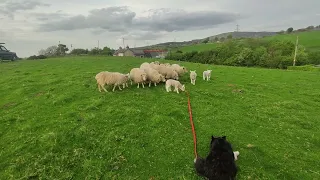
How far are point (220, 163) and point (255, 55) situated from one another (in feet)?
199

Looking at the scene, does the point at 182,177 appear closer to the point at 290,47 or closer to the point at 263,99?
the point at 263,99

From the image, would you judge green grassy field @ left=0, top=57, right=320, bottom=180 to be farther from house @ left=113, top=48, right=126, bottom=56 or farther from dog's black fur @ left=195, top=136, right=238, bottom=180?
house @ left=113, top=48, right=126, bottom=56

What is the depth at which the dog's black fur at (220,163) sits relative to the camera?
7.19m

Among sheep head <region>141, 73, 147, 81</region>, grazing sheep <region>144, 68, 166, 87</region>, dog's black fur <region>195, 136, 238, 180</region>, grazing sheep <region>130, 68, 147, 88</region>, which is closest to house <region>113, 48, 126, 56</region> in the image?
grazing sheep <region>144, 68, 166, 87</region>

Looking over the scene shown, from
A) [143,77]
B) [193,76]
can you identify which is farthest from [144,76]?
[193,76]

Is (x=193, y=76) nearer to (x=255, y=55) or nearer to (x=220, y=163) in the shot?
(x=220, y=163)

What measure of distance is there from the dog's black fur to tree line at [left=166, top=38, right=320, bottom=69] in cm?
5579

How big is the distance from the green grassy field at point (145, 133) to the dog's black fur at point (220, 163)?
33.0 inches

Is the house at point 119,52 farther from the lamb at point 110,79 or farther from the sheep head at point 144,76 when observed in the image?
the lamb at point 110,79

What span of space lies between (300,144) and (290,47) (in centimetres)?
6894

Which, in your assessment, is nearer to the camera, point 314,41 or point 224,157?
point 224,157

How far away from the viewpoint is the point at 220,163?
7258 millimetres

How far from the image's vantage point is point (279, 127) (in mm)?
11633

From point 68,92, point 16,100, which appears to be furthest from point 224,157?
point 16,100
